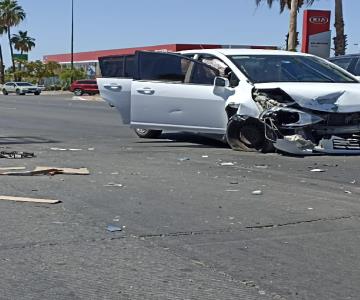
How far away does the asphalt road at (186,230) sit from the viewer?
4609 millimetres

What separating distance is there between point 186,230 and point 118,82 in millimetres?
7557

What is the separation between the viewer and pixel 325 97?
10648 millimetres

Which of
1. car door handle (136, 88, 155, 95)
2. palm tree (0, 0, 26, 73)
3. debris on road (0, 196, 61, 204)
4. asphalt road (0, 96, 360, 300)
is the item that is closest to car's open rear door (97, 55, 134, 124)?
car door handle (136, 88, 155, 95)

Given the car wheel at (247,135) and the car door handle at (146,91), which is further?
the car door handle at (146,91)

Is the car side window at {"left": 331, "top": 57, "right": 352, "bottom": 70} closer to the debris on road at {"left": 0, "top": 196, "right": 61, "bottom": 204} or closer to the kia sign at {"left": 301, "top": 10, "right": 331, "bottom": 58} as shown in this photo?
the debris on road at {"left": 0, "top": 196, "right": 61, "bottom": 204}

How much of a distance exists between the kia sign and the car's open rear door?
650 inches

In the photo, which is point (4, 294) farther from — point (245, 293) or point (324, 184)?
point (324, 184)

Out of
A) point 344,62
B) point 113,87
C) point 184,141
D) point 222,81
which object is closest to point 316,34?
point 344,62

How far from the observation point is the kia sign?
2877cm

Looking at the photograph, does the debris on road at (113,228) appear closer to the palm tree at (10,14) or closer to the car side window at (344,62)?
the car side window at (344,62)

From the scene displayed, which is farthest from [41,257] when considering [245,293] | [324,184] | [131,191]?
[324,184]

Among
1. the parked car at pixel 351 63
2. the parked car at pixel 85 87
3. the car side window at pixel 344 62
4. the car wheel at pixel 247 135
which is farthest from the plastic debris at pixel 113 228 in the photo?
the parked car at pixel 85 87

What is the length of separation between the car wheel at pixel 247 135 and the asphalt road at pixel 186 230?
1.94 feet

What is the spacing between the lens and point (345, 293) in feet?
14.7
